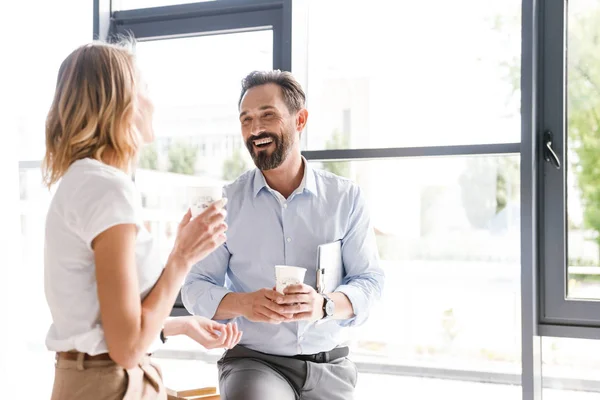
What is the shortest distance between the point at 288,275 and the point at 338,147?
94 centimetres

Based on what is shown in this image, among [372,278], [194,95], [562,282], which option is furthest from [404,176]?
[194,95]

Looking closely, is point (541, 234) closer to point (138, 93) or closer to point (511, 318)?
point (511, 318)

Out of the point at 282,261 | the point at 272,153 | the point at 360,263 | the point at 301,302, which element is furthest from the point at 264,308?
the point at 272,153

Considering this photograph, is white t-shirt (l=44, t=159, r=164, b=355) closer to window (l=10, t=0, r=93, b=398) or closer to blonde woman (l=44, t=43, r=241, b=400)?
blonde woman (l=44, t=43, r=241, b=400)

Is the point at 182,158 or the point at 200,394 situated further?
the point at 182,158

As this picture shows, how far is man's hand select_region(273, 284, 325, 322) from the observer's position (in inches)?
82.0

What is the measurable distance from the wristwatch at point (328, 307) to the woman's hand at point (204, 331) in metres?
0.42

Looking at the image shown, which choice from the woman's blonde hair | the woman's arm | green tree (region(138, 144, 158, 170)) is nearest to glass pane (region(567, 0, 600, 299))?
the woman's arm

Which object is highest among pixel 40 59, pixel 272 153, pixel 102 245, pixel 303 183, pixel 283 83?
pixel 40 59

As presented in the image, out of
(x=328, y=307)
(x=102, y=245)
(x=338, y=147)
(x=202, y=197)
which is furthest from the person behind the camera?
(x=338, y=147)

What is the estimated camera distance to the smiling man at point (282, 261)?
7.40 feet

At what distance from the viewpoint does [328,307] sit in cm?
220

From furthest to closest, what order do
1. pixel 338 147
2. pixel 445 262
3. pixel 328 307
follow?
pixel 338 147, pixel 445 262, pixel 328 307

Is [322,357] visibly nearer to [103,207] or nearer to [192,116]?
[103,207]
